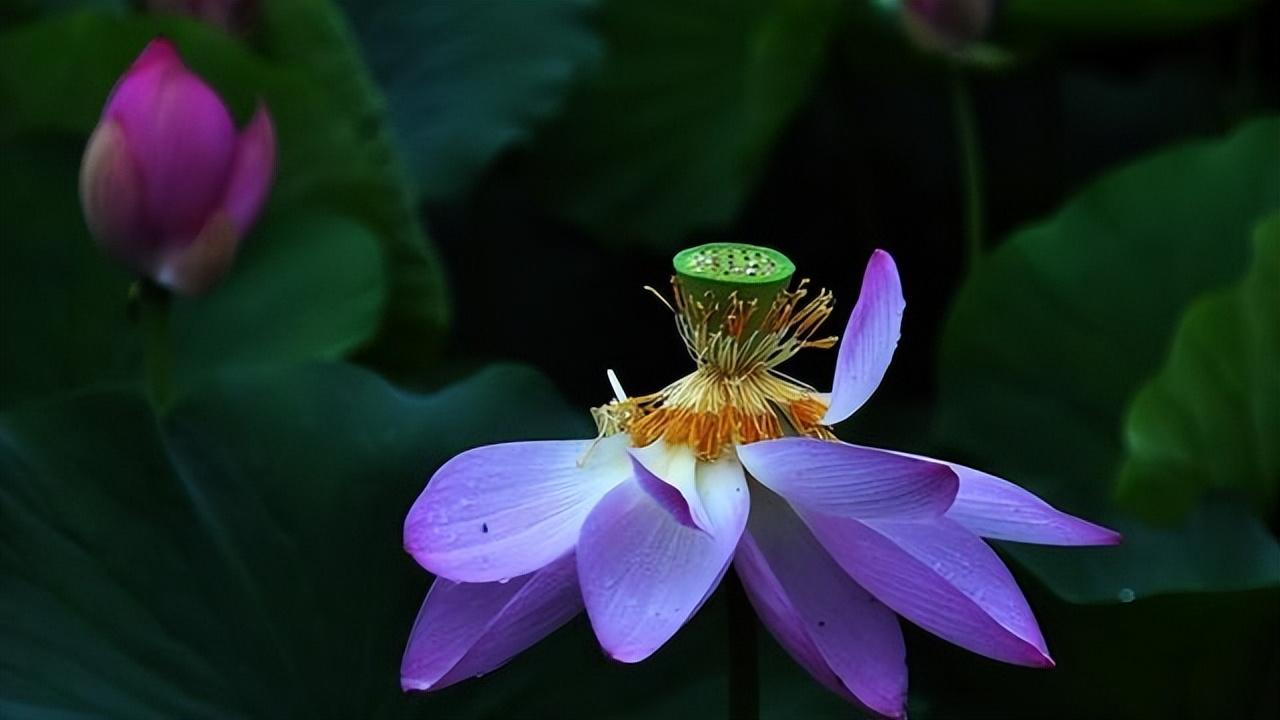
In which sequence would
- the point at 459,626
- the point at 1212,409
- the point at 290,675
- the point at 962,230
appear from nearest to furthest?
the point at 459,626, the point at 290,675, the point at 1212,409, the point at 962,230

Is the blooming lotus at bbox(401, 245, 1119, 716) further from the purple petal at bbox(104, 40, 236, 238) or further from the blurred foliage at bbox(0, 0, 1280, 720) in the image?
the purple petal at bbox(104, 40, 236, 238)

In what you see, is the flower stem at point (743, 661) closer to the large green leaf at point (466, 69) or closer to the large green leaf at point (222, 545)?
the large green leaf at point (222, 545)

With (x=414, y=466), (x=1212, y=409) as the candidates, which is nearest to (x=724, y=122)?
(x=1212, y=409)

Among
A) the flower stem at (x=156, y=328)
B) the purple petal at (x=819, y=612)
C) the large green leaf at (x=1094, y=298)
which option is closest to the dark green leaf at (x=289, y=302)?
the flower stem at (x=156, y=328)

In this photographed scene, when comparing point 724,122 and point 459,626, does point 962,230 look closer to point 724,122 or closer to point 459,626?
point 724,122

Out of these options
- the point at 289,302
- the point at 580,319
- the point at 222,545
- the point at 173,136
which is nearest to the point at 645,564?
the point at 222,545
